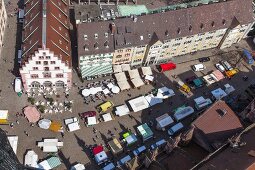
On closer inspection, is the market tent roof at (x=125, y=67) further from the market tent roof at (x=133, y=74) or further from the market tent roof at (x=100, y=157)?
the market tent roof at (x=100, y=157)

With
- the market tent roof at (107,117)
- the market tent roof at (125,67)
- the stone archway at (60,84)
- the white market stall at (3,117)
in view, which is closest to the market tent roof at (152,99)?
the market tent roof at (125,67)

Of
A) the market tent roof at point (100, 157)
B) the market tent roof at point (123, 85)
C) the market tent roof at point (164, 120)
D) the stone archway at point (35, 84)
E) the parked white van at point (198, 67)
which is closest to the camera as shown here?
the market tent roof at point (100, 157)

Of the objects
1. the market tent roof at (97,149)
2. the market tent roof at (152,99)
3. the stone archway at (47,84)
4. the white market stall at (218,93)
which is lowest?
the market tent roof at (97,149)

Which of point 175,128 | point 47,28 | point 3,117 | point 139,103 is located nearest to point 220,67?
point 175,128

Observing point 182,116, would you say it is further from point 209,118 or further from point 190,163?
point 190,163

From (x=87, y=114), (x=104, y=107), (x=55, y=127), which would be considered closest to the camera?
(x=55, y=127)

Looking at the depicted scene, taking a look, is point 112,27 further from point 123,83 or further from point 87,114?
point 87,114
